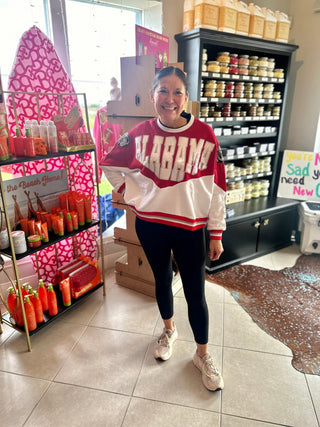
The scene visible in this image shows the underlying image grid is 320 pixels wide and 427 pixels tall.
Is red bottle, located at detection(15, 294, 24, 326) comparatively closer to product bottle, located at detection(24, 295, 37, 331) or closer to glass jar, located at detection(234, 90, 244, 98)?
product bottle, located at detection(24, 295, 37, 331)

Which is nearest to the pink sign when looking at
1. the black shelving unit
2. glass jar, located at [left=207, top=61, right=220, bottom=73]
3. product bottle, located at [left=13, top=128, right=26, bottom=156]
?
the black shelving unit

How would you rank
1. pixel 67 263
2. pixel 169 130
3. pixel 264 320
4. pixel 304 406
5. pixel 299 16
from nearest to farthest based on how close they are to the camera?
pixel 169 130 < pixel 304 406 < pixel 264 320 < pixel 67 263 < pixel 299 16

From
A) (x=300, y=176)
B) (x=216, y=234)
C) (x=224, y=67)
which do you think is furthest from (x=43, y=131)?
(x=300, y=176)

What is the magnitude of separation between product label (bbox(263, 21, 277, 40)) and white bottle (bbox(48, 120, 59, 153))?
2.10 metres

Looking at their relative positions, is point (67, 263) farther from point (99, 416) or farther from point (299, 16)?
point (299, 16)

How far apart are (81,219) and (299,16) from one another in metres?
3.01

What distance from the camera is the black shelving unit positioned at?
8.21ft

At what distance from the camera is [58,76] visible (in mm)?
2191

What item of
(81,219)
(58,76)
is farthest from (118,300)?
(58,76)

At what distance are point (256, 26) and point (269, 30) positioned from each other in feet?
0.58

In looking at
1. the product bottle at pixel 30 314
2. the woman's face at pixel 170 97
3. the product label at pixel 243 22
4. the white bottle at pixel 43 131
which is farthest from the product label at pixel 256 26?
the product bottle at pixel 30 314

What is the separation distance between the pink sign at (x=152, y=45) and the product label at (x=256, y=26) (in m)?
0.94

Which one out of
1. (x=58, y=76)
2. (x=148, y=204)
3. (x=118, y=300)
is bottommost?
(x=118, y=300)

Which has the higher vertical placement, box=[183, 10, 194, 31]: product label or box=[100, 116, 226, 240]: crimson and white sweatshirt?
box=[183, 10, 194, 31]: product label
